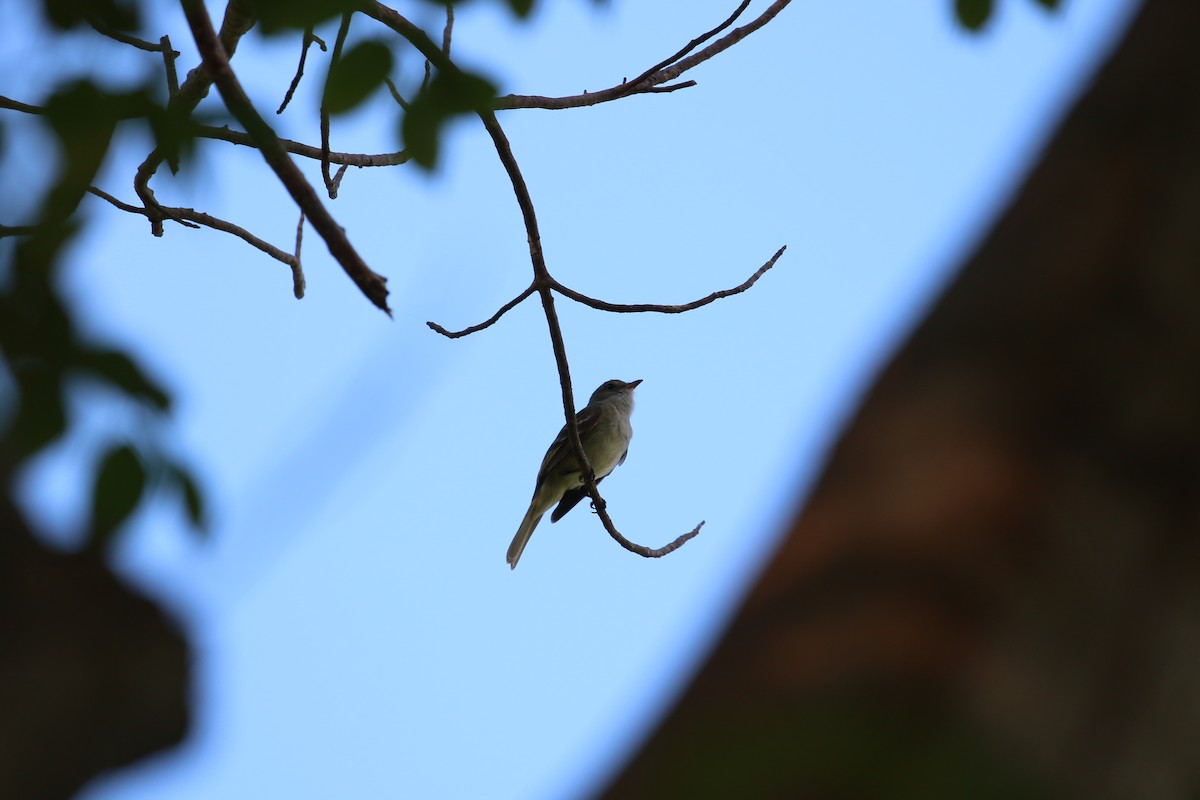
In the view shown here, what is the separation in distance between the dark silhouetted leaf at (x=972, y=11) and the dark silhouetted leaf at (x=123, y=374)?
7.07 feet

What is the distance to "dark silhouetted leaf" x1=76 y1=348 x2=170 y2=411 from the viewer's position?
208 cm

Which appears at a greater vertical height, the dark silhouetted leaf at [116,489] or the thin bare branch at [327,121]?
the thin bare branch at [327,121]

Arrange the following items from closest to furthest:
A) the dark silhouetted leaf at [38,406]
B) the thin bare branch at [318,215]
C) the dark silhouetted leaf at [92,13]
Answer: the dark silhouetted leaf at [38,406]
the dark silhouetted leaf at [92,13]
the thin bare branch at [318,215]

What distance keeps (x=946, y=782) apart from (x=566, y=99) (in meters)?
5.74

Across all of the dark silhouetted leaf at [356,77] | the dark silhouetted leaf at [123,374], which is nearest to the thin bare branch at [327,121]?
the dark silhouetted leaf at [356,77]

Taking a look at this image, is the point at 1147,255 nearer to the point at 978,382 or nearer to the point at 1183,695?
the point at 978,382

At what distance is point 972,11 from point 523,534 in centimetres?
1009

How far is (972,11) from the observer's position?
3139 mm

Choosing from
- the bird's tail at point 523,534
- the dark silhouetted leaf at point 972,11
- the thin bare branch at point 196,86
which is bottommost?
the bird's tail at point 523,534

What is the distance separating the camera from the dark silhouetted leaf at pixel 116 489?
6.74 ft

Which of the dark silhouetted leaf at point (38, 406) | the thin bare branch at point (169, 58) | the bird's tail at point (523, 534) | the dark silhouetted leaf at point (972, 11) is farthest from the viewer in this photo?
the bird's tail at point (523, 534)

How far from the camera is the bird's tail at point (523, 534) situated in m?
12.6

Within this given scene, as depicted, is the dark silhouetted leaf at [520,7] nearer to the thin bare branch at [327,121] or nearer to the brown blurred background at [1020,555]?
the thin bare branch at [327,121]

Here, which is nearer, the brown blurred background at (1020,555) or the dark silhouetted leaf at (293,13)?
the brown blurred background at (1020,555)
